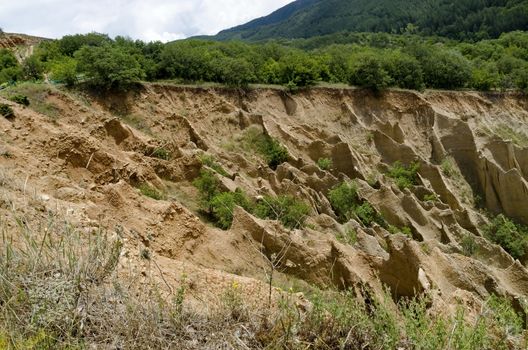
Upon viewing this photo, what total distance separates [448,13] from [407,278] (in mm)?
131424

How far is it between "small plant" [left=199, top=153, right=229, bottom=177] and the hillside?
2.38ft

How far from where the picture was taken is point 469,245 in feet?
69.3

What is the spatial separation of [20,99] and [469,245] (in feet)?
79.5

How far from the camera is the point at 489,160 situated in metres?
32.1

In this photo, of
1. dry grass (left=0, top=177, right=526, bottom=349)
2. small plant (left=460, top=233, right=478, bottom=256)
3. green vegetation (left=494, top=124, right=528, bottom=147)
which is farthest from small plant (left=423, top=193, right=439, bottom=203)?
dry grass (left=0, top=177, right=526, bottom=349)

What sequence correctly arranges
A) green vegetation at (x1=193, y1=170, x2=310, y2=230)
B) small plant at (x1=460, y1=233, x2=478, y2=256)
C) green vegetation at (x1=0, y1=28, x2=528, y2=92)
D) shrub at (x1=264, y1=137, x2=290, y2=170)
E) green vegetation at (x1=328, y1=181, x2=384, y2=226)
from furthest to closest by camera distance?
1. shrub at (x1=264, y1=137, x2=290, y2=170)
2. green vegetation at (x1=0, y1=28, x2=528, y2=92)
3. green vegetation at (x1=328, y1=181, x2=384, y2=226)
4. green vegetation at (x1=193, y1=170, x2=310, y2=230)
5. small plant at (x1=460, y1=233, x2=478, y2=256)

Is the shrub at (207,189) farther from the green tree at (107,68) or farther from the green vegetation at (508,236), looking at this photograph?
the green vegetation at (508,236)

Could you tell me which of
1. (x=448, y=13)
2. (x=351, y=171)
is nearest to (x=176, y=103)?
(x=351, y=171)

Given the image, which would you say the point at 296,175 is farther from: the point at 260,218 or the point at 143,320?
the point at 143,320

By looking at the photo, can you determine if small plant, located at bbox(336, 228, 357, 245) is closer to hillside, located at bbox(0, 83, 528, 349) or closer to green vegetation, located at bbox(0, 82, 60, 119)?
hillside, located at bbox(0, 83, 528, 349)

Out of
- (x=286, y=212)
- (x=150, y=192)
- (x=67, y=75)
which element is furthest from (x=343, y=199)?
(x=67, y=75)

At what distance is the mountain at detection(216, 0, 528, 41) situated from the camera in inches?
4181

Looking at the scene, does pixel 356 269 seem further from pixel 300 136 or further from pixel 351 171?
pixel 300 136

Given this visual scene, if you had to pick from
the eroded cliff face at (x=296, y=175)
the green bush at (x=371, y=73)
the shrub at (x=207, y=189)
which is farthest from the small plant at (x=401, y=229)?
the green bush at (x=371, y=73)
